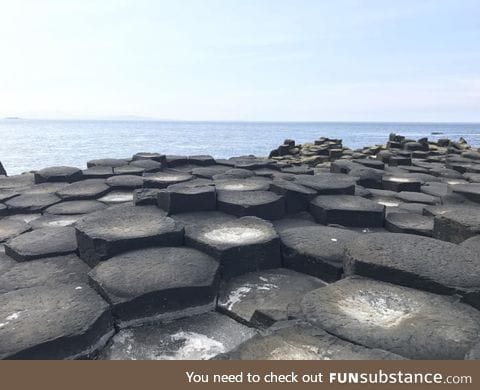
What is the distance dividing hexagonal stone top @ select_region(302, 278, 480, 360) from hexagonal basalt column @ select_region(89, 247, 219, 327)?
23.2 inches

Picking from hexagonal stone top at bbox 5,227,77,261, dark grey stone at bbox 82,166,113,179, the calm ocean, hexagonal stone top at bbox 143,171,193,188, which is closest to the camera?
hexagonal stone top at bbox 5,227,77,261

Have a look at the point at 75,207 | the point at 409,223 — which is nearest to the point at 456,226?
the point at 409,223

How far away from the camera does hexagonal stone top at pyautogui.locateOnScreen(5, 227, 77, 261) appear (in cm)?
282

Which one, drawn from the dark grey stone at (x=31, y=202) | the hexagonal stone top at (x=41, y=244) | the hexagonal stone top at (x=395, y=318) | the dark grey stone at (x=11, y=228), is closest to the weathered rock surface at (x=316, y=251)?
the hexagonal stone top at (x=395, y=318)

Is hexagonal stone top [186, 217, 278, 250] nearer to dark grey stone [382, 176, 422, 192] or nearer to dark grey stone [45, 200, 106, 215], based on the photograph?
dark grey stone [45, 200, 106, 215]

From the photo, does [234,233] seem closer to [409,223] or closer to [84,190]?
[409,223]

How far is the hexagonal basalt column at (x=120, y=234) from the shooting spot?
2609 millimetres

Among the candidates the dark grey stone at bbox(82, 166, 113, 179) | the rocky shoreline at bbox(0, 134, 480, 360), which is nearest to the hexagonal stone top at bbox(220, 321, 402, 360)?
the rocky shoreline at bbox(0, 134, 480, 360)

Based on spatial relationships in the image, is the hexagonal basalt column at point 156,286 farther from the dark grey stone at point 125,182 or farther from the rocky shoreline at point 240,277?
the dark grey stone at point 125,182

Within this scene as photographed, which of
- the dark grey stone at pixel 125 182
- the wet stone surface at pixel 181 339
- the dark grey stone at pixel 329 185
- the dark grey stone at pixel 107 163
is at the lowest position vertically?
the wet stone surface at pixel 181 339

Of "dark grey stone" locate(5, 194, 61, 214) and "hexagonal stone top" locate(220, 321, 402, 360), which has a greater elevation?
"hexagonal stone top" locate(220, 321, 402, 360)

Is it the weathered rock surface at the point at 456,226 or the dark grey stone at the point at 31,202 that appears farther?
the dark grey stone at the point at 31,202

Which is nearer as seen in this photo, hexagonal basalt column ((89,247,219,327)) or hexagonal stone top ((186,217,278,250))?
hexagonal basalt column ((89,247,219,327))
